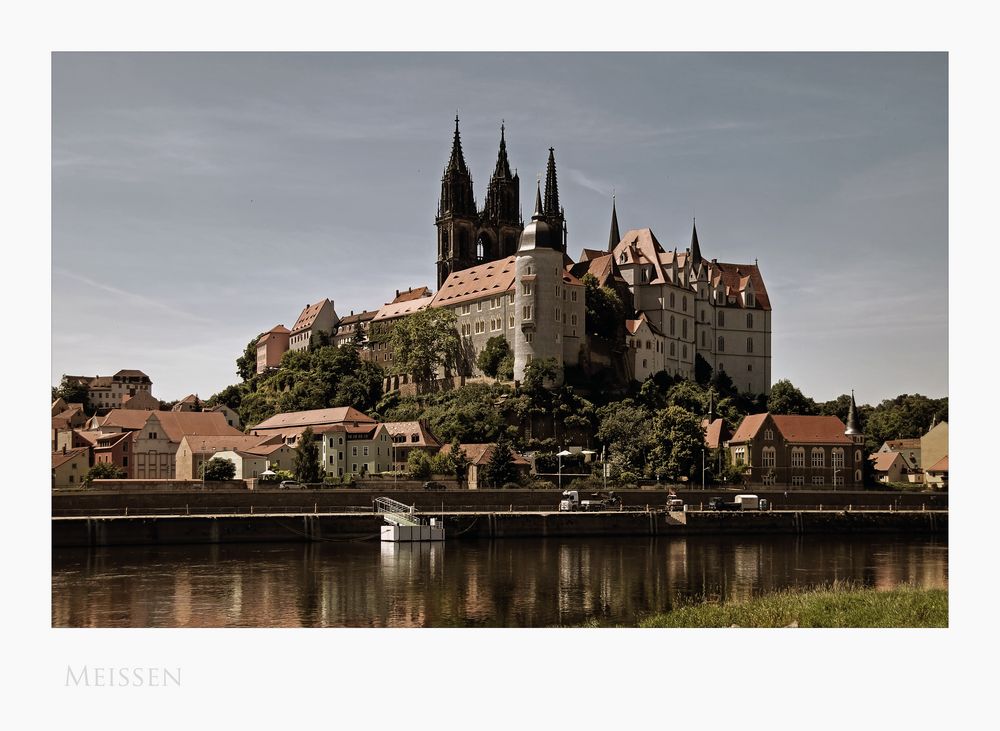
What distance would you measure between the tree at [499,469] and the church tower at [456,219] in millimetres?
44470

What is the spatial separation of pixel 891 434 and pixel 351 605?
79.2 metres

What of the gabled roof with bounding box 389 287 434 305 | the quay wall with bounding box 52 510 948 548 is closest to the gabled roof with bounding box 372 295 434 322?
the gabled roof with bounding box 389 287 434 305

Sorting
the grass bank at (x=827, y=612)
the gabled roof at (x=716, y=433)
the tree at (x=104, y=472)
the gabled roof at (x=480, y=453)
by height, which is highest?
the gabled roof at (x=716, y=433)

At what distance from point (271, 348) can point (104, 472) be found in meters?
51.9

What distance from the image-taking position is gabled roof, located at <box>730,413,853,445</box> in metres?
83.8

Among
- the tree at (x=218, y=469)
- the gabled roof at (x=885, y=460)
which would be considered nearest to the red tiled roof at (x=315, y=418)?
the tree at (x=218, y=469)

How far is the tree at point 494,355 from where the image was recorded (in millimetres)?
92562

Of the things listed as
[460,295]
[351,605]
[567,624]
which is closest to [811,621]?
[567,624]

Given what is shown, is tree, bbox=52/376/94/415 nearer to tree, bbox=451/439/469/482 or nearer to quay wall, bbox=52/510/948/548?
tree, bbox=451/439/469/482

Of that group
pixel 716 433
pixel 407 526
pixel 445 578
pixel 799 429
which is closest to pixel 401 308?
pixel 716 433

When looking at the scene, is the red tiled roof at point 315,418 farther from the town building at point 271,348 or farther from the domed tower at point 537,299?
the town building at point 271,348

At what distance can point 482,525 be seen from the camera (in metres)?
61.7

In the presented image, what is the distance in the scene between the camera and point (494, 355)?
9269 cm

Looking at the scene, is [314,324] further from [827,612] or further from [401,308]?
[827,612]
